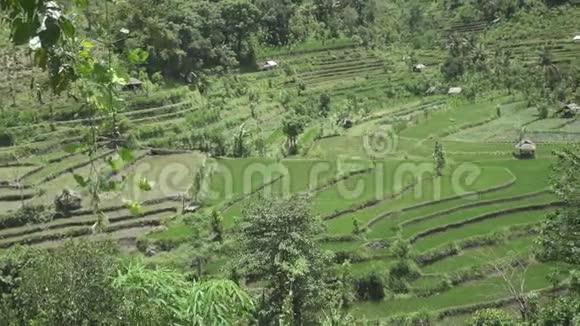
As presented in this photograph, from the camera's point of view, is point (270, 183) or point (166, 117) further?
point (166, 117)

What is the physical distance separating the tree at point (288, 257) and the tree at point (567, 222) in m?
4.22

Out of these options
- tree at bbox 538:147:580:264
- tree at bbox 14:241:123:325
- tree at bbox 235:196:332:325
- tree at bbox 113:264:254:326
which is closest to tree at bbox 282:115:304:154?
tree at bbox 235:196:332:325

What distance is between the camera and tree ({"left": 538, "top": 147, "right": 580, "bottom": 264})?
12.0 meters

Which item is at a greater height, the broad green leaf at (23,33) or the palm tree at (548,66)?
the broad green leaf at (23,33)

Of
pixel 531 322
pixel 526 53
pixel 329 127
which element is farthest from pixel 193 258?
pixel 526 53

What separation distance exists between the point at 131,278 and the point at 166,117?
2415 cm

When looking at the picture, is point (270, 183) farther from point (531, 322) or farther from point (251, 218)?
point (531, 322)

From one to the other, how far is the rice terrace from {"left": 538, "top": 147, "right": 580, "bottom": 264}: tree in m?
0.04

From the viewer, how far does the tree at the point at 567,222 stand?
11969mm

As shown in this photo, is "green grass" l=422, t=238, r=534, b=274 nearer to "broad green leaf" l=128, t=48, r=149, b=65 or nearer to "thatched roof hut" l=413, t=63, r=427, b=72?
Answer: "broad green leaf" l=128, t=48, r=149, b=65

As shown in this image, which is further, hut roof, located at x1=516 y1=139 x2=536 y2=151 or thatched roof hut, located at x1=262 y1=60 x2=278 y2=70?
thatched roof hut, located at x1=262 y1=60 x2=278 y2=70

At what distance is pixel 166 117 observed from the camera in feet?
89.8

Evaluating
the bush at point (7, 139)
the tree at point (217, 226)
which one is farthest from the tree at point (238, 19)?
the tree at point (217, 226)

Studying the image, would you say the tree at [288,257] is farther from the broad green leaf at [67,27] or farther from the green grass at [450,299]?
the broad green leaf at [67,27]
